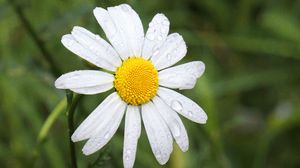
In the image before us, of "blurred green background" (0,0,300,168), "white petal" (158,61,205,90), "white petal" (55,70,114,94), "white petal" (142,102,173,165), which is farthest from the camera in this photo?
"blurred green background" (0,0,300,168)

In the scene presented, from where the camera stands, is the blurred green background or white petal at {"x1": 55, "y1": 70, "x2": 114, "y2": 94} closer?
white petal at {"x1": 55, "y1": 70, "x2": 114, "y2": 94}

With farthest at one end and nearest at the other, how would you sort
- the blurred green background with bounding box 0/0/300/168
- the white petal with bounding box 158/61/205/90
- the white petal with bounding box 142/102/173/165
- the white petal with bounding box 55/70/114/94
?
the blurred green background with bounding box 0/0/300/168 → the white petal with bounding box 158/61/205/90 → the white petal with bounding box 142/102/173/165 → the white petal with bounding box 55/70/114/94

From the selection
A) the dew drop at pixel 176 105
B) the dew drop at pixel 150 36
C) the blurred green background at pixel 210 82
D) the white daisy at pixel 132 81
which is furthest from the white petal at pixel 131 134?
the blurred green background at pixel 210 82

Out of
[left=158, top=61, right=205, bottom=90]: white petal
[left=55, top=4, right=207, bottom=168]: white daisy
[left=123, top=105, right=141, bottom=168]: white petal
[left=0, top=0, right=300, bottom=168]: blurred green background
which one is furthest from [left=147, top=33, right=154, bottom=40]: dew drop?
[left=0, top=0, right=300, bottom=168]: blurred green background

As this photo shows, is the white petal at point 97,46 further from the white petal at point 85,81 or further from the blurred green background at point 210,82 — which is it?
the blurred green background at point 210,82

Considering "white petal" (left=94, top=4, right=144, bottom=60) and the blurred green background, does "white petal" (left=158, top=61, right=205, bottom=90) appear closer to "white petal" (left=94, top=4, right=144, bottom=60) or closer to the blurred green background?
"white petal" (left=94, top=4, right=144, bottom=60)

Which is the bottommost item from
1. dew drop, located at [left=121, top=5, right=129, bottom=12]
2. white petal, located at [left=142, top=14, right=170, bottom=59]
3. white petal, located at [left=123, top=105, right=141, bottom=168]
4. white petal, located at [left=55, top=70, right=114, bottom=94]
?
white petal, located at [left=123, top=105, right=141, bottom=168]

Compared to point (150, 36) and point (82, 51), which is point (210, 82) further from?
point (82, 51)

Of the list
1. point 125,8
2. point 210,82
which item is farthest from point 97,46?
point 210,82
